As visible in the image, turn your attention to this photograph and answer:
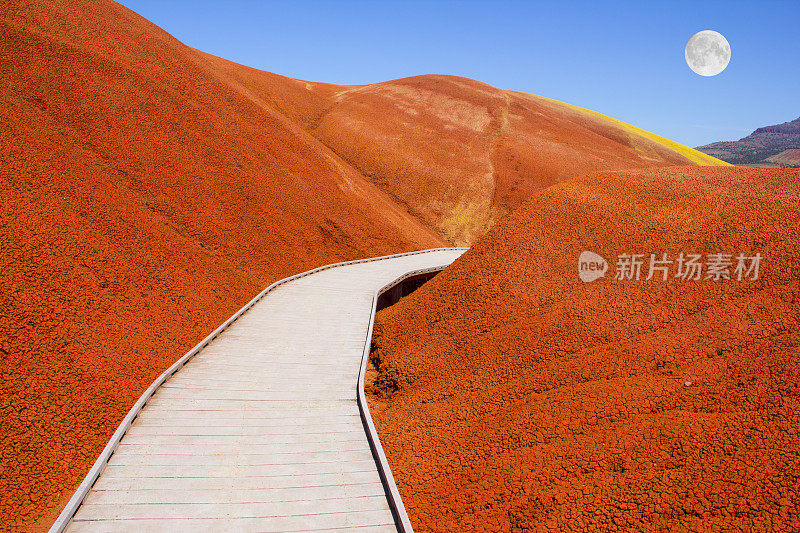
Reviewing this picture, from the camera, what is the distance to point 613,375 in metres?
8.04

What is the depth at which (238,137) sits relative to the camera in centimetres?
2116

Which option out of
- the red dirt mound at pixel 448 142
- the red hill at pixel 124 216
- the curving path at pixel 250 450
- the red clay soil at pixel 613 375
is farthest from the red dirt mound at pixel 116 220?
the red dirt mound at pixel 448 142

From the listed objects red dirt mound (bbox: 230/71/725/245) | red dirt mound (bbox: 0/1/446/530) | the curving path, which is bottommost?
the curving path

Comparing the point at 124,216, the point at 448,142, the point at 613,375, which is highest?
the point at 448,142

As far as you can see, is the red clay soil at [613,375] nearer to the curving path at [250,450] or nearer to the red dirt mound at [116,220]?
the curving path at [250,450]

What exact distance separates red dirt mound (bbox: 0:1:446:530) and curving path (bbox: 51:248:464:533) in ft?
4.50

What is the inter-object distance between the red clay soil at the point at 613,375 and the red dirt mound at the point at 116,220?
552cm

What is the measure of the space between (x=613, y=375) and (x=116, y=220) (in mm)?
12949

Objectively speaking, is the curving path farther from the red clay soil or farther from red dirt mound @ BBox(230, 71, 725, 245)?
red dirt mound @ BBox(230, 71, 725, 245)

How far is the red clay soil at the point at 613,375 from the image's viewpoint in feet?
20.0

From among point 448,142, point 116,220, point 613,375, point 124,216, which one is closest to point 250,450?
point 613,375

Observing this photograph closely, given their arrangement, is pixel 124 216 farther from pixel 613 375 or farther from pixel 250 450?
pixel 613 375

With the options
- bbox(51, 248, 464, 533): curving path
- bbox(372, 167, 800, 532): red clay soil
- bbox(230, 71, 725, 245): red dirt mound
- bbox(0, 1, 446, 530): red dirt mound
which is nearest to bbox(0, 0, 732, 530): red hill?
bbox(0, 1, 446, 530): red dirt mound

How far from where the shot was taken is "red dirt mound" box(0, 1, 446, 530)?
7.95 meters
